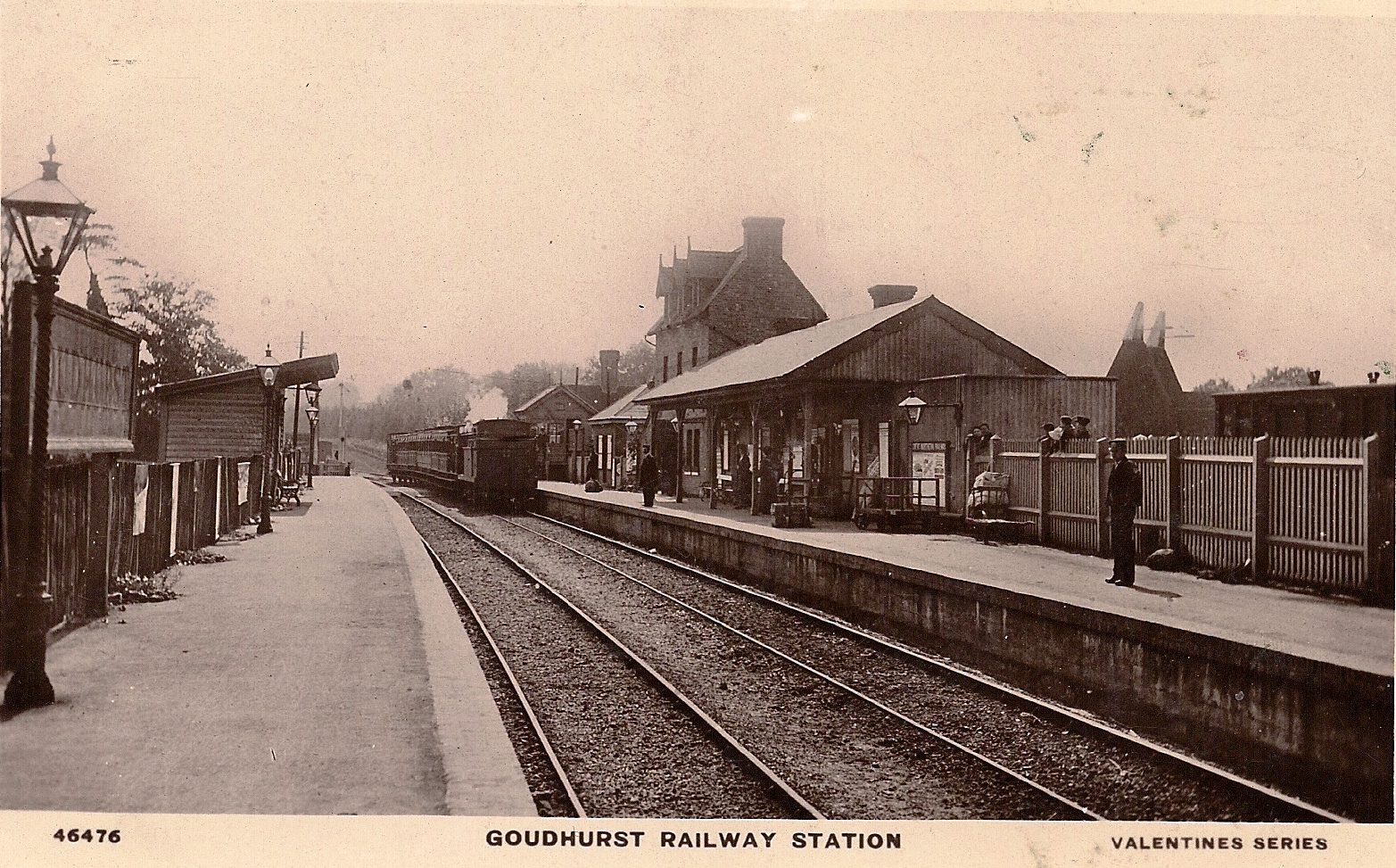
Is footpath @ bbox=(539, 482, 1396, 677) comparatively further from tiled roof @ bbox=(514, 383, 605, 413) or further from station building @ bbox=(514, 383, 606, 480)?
tiled roof @ bbox=(514, 383, 605, 413)

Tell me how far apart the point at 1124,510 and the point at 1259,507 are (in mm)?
1231

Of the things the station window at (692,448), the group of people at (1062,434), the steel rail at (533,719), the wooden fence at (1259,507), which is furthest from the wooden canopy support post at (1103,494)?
the station window at (692,448)

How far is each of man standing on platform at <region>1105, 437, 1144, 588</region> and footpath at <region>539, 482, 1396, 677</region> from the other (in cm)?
16

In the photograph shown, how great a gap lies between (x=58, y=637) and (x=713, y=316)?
2606 cm

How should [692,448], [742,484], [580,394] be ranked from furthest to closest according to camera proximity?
[580,394], [692,448], [742,484]

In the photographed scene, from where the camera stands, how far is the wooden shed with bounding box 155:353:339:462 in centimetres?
2106

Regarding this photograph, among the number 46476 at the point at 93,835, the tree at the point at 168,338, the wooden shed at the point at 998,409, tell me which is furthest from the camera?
the wooden shed at the point at 998,409

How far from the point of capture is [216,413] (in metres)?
21.8

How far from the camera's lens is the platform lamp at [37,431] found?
5.07 m

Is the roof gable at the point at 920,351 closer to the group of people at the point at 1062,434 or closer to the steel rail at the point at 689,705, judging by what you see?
the group of people at the point at 1062,434

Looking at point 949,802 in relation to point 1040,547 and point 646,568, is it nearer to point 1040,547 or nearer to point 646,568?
point 1040,547

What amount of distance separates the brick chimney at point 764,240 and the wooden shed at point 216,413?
564 inches

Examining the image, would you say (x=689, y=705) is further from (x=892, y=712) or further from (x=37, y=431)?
(x=37, y=431)

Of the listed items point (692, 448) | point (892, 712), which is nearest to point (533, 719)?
point (892, 712)
